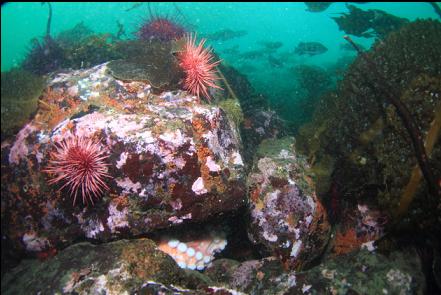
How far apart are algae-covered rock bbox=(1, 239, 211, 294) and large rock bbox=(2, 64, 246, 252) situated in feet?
1.28

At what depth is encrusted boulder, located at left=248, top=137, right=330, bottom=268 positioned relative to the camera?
4.67 metres

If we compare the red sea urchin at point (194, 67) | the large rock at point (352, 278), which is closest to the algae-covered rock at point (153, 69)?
the red sea urchin at point (194, 67)

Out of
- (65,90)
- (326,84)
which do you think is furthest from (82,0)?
(65,90)

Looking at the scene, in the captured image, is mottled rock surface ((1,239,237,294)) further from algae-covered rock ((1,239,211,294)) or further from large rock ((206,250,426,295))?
large rock ((206,250,426,295))

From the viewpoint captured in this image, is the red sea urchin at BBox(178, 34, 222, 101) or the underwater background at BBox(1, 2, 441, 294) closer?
the underwater background at BBox(1, 2, 441, 294)

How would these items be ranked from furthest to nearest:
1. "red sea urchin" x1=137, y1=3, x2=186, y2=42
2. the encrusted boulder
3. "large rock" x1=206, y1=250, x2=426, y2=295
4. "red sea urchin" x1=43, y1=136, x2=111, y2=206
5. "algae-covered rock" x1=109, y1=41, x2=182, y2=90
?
"red sea urchin" x1=137, y1=3, x2=186, y2=42 < "algae-covered rock" x1=109, y1=41, x2=182, y2=90 < the encrusted boulder < "red sea urchin" x1=43, y1=136, x2=111, y2=206 < "large rock" x1=206, y1=250, x2=426, y2=295

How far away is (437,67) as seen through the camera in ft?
14.9

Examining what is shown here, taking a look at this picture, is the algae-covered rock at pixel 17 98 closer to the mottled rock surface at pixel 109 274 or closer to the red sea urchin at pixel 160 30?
the mottled rock surface at pixel 109 274

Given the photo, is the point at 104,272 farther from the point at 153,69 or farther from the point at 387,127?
the point at 387,127

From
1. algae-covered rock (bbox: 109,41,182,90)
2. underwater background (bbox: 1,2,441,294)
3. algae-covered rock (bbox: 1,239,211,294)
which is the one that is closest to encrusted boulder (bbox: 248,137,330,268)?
underwater background (bbox: 1,2,441,294)

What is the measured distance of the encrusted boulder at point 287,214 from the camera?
4668mm

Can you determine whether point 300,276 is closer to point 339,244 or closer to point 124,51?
point 339,244

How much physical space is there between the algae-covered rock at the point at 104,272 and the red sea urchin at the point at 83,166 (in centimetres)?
77

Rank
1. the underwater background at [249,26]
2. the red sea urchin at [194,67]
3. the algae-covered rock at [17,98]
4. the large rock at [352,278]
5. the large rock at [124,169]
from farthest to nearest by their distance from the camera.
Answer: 1. the underwater background at [249,26]
2. the red sea urchin at [194,67]
3. the algae-covered rock at [17,98]
4. the large rock at [124,169]
5. the large rock at [352,278]
